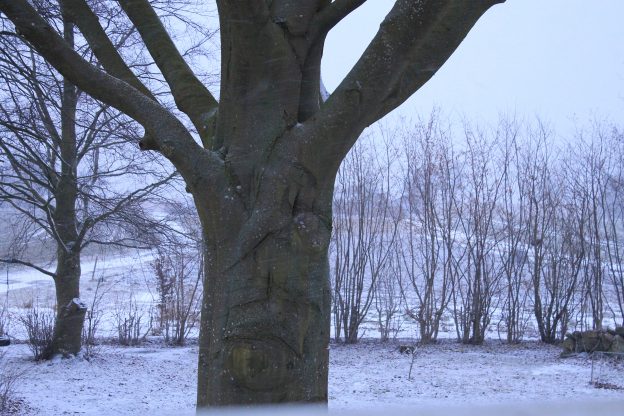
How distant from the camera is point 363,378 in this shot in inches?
357

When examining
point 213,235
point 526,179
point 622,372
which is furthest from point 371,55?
point 526,179

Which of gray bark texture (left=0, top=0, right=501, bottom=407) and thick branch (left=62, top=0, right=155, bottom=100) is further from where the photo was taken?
thick branch (left=62, top=0, right=155, bottom=100)

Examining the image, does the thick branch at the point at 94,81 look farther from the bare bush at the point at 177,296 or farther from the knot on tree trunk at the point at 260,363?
the bare bush at the point at 177,296

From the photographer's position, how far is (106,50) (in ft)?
14.5

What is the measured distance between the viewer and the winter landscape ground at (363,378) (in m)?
7.25

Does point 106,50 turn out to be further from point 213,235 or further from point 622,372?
point 622,372

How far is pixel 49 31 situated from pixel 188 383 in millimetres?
5989

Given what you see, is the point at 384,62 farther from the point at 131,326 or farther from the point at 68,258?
the point at 131,326

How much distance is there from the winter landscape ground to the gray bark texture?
2337mm

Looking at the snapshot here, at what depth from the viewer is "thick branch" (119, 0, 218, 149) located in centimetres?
413

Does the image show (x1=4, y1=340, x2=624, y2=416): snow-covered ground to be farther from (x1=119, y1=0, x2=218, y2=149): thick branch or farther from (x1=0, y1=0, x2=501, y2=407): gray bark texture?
(x1=119, y1=0, x2=218, y2=149): thick branch

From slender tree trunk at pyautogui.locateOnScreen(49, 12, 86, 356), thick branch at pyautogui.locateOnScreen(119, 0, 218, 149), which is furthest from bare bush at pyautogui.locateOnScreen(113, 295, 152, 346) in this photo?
thick branch at pyautogui.locateOnScreen(119, 0, 218, 149)

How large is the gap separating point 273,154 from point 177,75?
4.21 ft

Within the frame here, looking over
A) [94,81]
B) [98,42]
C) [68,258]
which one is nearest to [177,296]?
[68,258]
